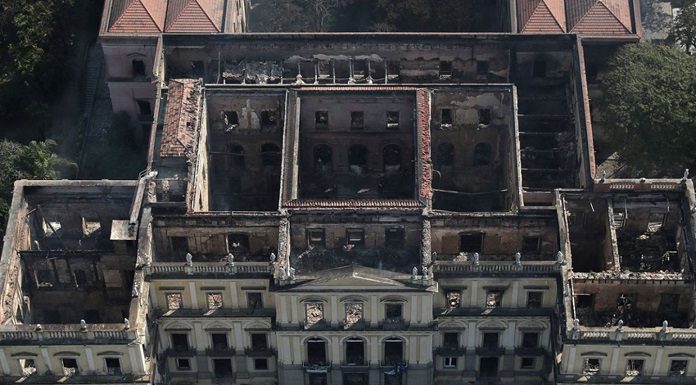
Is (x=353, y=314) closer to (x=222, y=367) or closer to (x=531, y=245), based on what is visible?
(x=222, y=367)

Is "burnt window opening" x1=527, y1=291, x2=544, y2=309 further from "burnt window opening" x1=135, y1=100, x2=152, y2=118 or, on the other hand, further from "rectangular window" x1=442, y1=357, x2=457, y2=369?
"burnt window opening" x1=135, y1=100, x2=152, y2=118

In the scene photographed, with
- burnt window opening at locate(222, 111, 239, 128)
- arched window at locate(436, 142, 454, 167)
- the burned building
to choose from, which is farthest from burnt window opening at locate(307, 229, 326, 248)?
arched window at locate(436, 142, 454, 167)

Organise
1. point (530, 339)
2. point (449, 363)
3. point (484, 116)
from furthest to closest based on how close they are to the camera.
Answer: point (484, 116) < point (449, 363) < point (530, 339)

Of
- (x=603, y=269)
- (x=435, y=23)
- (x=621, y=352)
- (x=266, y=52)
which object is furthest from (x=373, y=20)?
(x=621, y=352)

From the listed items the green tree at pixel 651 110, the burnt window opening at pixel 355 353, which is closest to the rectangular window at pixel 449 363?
the burnt window opening at pixel 355 353

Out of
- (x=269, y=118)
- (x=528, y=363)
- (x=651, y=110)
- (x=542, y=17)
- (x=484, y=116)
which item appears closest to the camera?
(x=528, y=363)

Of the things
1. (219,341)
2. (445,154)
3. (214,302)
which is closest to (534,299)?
(445,154)
